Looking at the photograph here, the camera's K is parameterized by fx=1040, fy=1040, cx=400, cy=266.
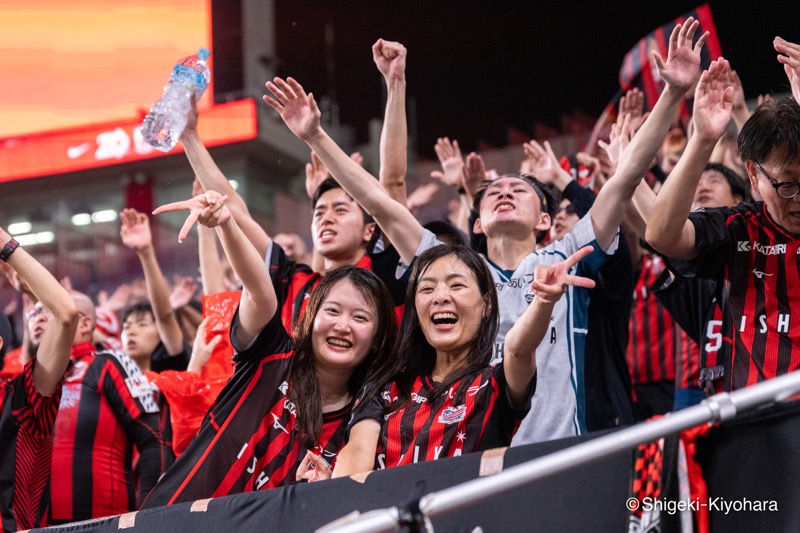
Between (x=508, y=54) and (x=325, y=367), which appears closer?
(x=325, y=367)

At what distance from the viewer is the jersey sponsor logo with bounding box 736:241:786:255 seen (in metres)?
2.71

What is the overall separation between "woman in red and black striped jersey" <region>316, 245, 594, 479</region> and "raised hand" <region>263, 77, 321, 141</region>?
0.74m

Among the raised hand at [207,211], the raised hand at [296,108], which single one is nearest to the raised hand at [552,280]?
the raised hand at [207,211]

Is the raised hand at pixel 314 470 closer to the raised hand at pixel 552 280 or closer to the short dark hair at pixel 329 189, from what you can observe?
the raised hand at pixel 552 280

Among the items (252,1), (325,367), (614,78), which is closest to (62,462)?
(325,367)

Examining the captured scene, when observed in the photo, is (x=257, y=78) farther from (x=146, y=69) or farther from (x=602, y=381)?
(x=602, y=381)

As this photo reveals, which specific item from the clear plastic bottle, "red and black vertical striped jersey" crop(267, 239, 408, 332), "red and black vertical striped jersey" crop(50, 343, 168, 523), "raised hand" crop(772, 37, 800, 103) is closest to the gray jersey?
"red and black vertical striped jersey" crop(267, 239, 408, 332)

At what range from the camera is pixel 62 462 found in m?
4.36

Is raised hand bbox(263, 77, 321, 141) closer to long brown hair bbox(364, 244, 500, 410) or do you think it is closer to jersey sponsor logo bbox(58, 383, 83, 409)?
long brown hair bbox(364, 244, 500, 410)

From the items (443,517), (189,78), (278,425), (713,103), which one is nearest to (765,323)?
(713,103)

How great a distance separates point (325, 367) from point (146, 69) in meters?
10.4

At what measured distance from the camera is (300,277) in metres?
3.87

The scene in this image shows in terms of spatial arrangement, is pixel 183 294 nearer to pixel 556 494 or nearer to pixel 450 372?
pixel 450 372

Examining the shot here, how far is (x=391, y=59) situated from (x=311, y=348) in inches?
50.1
